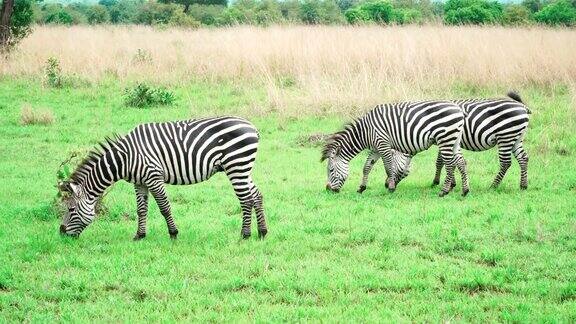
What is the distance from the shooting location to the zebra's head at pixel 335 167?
1073 cm

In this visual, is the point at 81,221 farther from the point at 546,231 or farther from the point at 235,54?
the point at 235,54

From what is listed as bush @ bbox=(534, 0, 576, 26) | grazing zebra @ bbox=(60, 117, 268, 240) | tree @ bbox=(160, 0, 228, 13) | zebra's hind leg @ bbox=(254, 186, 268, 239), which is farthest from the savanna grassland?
tree @ bbox=(160, 0, 228, 13)

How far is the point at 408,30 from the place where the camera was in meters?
22.5

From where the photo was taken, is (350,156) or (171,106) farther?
(171,106)

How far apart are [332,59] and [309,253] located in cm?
1272

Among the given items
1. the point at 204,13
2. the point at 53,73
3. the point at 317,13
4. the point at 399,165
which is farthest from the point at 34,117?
the point at 317,13

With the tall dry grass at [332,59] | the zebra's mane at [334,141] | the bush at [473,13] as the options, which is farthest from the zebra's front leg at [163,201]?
the bush at [473,13]

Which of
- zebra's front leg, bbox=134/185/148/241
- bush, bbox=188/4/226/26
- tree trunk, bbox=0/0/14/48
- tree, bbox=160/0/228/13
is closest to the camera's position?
zebra's front leg, bbox=134/185/148/241

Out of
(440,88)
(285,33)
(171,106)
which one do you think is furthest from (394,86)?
(285,33)

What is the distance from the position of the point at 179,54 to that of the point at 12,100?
19.5ft

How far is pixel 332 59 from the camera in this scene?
64.7ft

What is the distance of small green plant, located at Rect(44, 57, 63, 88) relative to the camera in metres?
19.8

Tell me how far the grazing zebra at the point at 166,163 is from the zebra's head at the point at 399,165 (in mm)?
3138

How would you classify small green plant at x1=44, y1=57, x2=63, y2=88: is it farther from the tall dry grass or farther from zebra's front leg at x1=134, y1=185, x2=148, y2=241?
zebra's front leg at x1=134, y1=185, x2=148, y2=241
